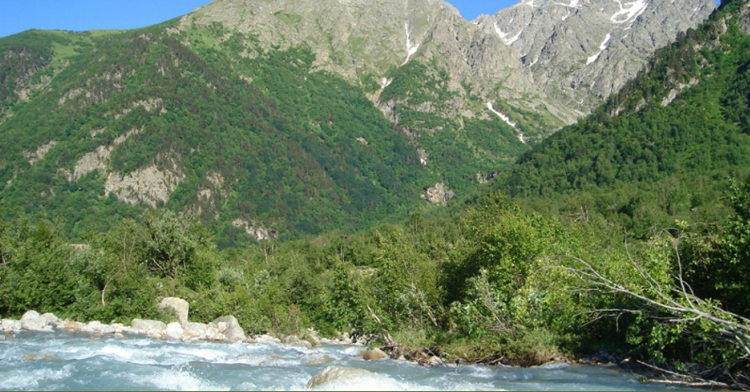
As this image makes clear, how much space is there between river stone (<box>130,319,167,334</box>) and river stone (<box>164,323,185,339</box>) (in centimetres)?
92

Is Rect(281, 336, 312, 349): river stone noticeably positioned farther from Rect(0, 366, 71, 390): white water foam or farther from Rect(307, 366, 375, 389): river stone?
Rect(307, 366, 375, 389): river stone

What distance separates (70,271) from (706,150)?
172130mm

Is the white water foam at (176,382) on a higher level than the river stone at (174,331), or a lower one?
higher

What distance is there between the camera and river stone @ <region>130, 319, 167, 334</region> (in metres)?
46.9

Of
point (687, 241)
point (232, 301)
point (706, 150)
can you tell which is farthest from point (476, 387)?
point (706, 150)

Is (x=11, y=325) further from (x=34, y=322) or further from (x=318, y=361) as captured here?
(x=318, y=361)

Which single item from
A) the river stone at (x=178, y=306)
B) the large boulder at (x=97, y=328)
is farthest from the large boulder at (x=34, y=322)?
the river stone at (x=178, y=306)

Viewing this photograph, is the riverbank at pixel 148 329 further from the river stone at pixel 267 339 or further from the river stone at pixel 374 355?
the river stone at pixel 374 355

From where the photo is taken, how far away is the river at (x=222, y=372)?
2377cm

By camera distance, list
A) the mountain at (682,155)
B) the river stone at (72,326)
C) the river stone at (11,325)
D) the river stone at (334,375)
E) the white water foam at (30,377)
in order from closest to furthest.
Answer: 1. the river stone at (334,375)
2. the white water foam at (30,377)
3. the river stone at (11,325)
4. the river stone at (72,326)
5. the mountain at (682,155)

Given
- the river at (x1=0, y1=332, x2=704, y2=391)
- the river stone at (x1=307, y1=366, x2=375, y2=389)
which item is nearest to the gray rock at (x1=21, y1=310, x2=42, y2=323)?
the river at (x1=0, y1=332, x2=704, y2=391)

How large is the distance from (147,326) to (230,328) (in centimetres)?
747

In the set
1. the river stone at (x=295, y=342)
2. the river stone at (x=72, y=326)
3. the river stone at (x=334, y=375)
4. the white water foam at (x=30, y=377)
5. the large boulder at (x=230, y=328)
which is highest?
the river stone at (x=334, y=375)

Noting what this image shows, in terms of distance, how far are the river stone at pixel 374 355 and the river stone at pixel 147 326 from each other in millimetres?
20784
